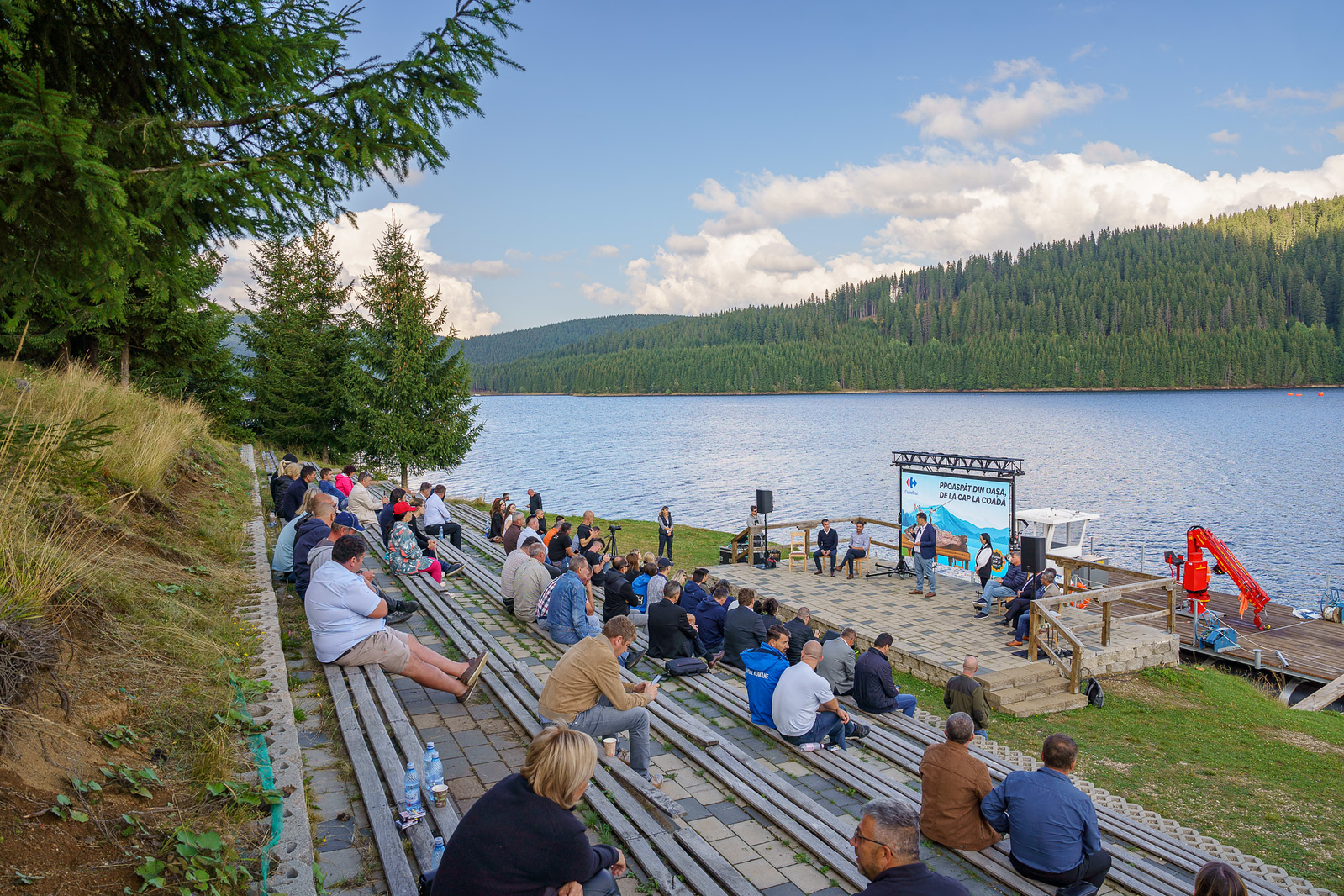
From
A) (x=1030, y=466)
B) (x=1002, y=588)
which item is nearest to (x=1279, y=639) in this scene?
(x=1002, y=588)

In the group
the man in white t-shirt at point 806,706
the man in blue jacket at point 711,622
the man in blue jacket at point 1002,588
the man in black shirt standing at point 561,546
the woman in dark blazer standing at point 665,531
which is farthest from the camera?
the woman in dark blazer standing at point 665,531

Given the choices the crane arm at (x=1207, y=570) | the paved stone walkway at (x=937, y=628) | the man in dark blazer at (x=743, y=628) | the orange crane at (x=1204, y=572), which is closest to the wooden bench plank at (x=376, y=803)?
the man in dark blazer at (x=743, y=628)

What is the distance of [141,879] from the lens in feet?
9.09

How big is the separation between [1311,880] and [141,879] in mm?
9046

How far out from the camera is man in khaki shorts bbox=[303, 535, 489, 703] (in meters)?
5.56

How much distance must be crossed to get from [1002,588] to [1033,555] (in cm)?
91

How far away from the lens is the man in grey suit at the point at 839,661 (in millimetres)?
8156

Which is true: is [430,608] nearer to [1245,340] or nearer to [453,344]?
[453,344]

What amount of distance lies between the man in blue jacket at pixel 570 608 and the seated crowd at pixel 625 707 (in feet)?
0.06

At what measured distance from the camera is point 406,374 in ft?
88.9

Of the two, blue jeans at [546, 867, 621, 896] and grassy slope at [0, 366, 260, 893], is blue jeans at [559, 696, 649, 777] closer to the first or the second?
blue jeans at [546, 867, 621, 896]

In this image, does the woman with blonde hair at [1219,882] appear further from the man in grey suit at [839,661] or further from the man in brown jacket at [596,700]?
the man in grey suit at [839,661]

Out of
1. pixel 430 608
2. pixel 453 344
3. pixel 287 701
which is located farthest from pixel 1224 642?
pixel 453 344

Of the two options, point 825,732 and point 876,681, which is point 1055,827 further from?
point 876,681
